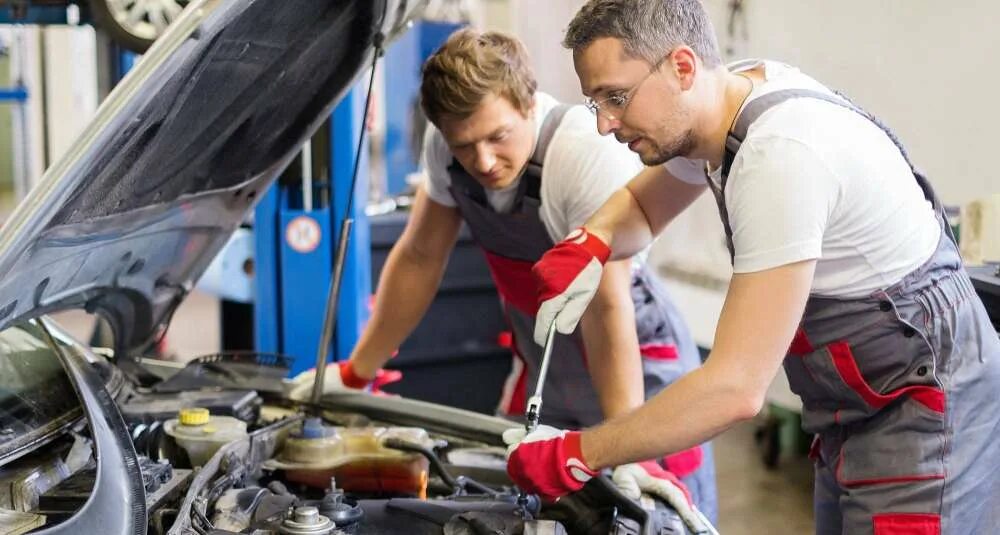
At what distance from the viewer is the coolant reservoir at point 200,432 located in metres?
1.79

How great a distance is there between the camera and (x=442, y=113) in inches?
78.8

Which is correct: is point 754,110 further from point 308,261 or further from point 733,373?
point 308,261

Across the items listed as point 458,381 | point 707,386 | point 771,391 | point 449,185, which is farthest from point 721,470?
point 707,386

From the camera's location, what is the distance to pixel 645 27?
60.1 inches

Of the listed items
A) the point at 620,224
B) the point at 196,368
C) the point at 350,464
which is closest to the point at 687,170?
the point at 620,224

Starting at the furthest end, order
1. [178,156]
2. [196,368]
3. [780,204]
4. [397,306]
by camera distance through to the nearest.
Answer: [397,306] < [196,368] < [178,156] < [780,204]

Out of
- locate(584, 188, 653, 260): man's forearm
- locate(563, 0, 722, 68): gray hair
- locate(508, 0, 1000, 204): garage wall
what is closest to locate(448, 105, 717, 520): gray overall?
locate(584, 188, 653, 260): man's forearm

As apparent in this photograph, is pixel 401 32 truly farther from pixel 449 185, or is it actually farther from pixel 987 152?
pixel 987 152

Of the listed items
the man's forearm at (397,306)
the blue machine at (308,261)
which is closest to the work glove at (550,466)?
the man's forearm at (397,306)

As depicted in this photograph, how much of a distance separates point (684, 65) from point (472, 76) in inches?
20.1

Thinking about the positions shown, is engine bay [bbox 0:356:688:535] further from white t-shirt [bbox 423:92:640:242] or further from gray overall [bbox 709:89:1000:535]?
white t-shirt [bbox 423:92:640:242]

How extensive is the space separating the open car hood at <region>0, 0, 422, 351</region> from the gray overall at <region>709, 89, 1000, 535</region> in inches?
25.9

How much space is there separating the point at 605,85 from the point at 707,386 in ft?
1.39

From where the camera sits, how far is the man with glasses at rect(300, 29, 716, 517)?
6.57 ft
